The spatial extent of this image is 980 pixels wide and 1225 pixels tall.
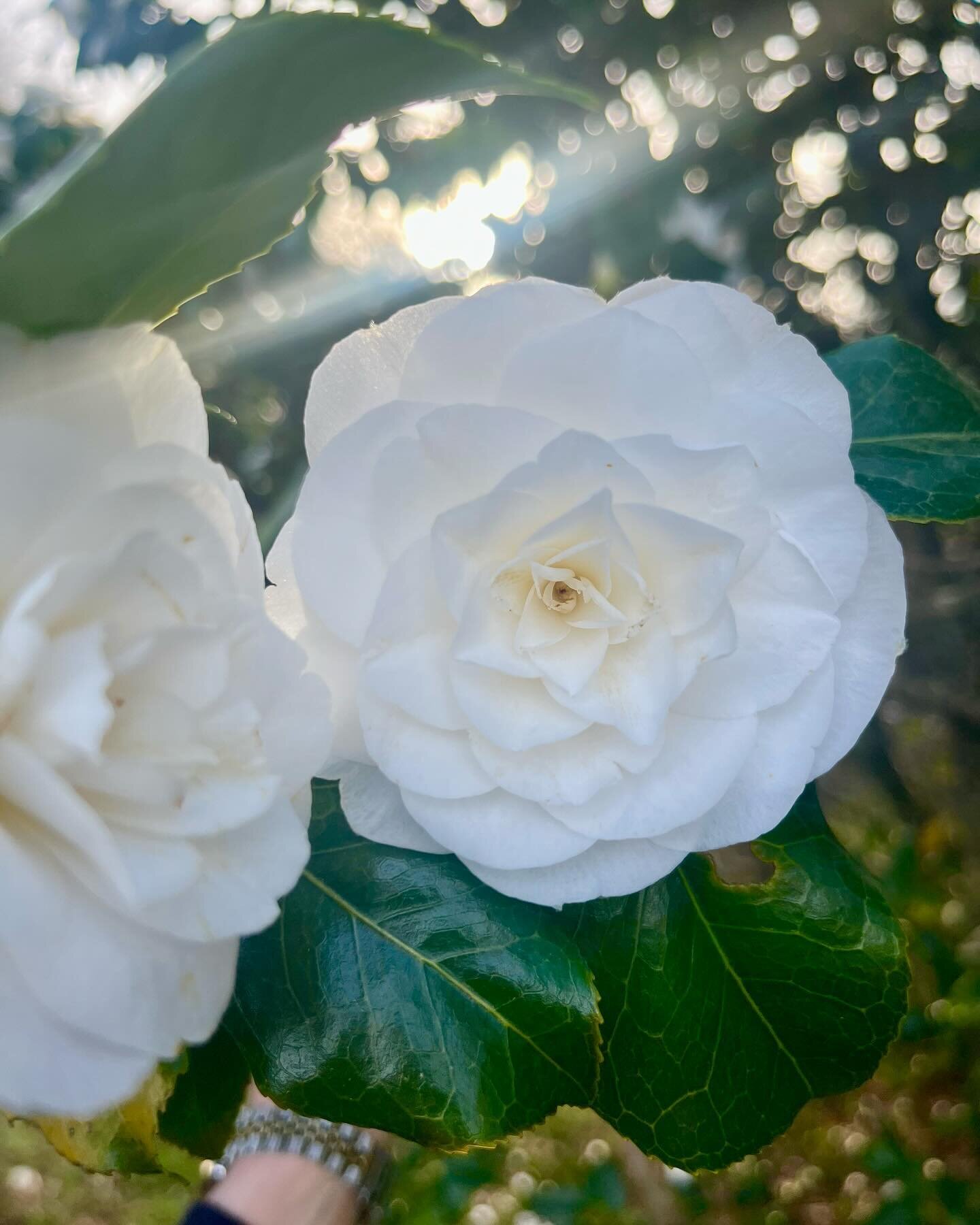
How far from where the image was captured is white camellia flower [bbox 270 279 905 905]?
1.33 ft

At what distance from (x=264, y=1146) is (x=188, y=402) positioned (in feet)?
3.39

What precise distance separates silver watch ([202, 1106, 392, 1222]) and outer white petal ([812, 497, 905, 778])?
34.6 inches

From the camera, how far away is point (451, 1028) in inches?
18.6

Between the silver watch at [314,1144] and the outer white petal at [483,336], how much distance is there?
37.6 inches

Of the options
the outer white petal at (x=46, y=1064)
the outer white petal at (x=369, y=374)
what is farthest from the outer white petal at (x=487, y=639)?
the outer white petal at (x=46, y=1064)

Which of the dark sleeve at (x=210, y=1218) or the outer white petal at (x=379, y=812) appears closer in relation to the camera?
the outer white petal at (x=379, y=812)

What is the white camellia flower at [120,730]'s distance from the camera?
1.01 feet

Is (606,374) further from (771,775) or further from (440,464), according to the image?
(771,775)

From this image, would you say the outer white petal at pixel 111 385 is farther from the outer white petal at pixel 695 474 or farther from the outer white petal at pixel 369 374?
the outer white petal at pixel 695 474

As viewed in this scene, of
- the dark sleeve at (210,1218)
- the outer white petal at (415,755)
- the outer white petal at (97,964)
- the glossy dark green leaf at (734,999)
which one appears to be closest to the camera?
the outer white petal at (97,964)

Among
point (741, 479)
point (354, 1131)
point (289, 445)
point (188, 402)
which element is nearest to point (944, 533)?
point (289, 445)

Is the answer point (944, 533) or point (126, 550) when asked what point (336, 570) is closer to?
point (126, 550)

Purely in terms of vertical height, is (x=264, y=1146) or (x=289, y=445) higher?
(x=289, y=445)

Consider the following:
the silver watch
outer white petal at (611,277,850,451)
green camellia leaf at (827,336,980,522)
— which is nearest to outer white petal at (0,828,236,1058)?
outer white petal at (611,277,850,451)
